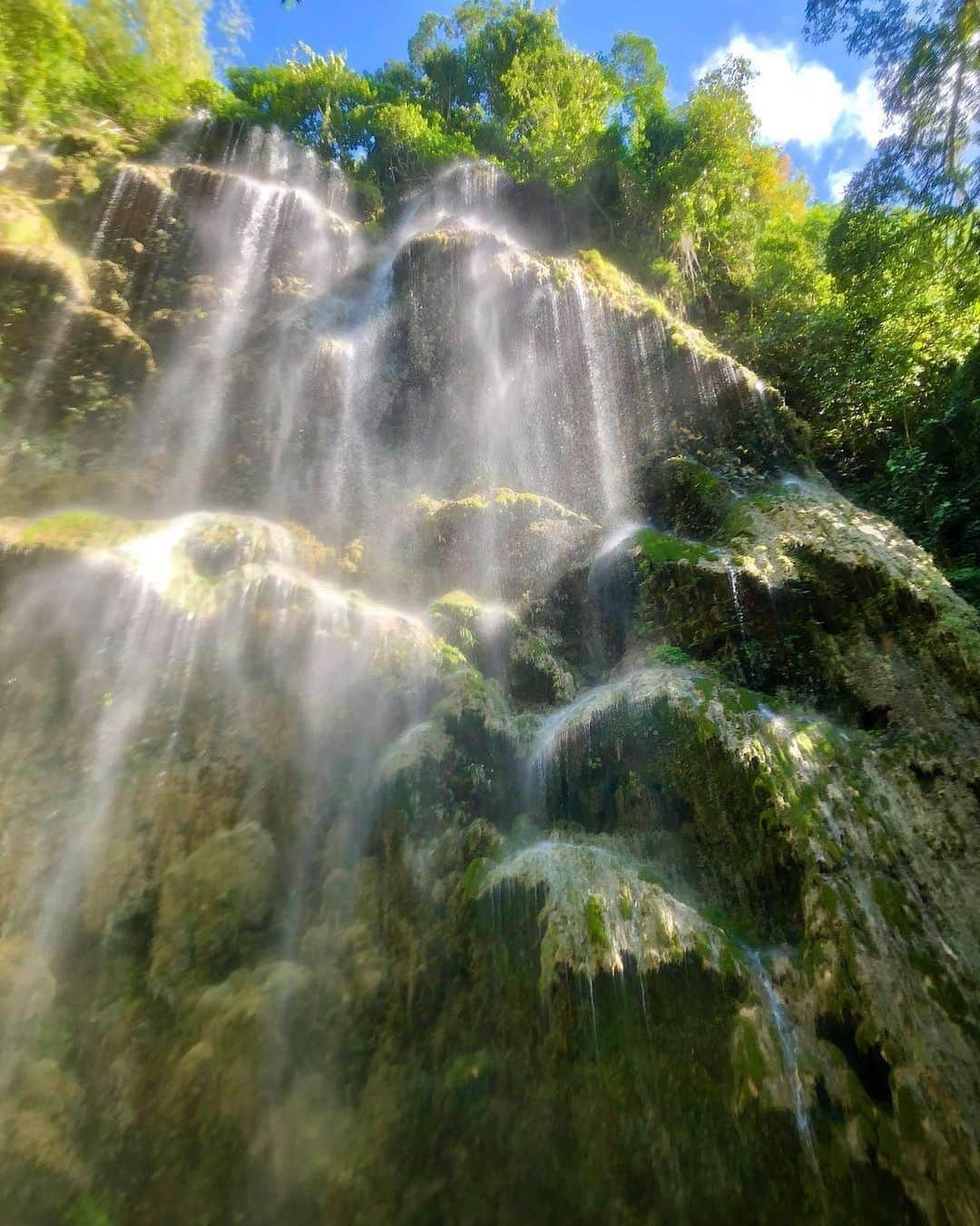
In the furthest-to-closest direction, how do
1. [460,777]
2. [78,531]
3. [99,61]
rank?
[99,61]
[78,531]
[460,777]

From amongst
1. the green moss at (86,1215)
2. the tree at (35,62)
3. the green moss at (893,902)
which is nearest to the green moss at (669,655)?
the green moss at (893,902)

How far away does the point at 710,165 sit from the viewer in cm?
1213

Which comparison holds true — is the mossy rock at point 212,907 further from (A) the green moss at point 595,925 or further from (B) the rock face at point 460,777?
(A) the green moss at point 595,925

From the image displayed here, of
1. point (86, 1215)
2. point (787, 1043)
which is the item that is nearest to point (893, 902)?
point (787, 1043)

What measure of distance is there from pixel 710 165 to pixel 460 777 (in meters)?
12.9

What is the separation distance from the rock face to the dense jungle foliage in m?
1.80

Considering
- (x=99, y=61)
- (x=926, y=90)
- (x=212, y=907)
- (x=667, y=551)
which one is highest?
(x=99, y=61)

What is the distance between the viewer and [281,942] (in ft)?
18.2

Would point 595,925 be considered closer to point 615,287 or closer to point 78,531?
point 78,531

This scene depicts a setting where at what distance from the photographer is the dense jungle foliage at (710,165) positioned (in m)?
8.36

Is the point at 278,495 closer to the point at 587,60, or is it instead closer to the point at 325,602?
the point at 325,602

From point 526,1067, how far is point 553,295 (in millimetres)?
10785

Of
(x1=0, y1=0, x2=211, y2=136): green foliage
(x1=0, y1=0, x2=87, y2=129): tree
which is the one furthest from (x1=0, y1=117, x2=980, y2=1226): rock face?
(x1=0, y1=0, x2=211, y2=136): green foliage

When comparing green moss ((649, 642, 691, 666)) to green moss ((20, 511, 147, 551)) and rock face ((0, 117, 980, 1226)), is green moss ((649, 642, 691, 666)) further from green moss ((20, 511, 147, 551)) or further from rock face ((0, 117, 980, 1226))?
green moss ((20, 511, 147, 551))
